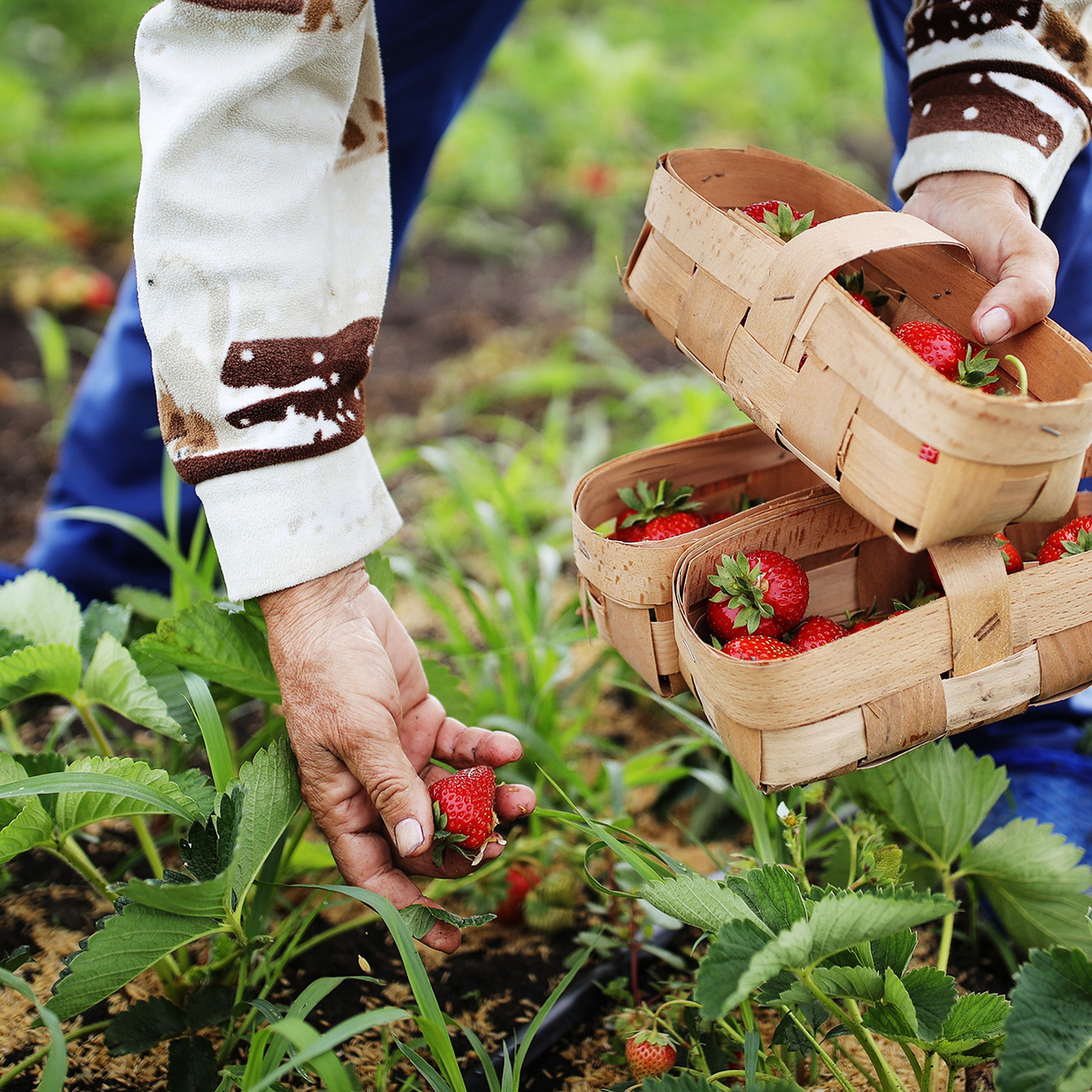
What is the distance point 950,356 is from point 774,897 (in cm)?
52

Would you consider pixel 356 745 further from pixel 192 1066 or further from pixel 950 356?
pixel 950 356

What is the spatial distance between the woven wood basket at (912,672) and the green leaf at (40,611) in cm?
72

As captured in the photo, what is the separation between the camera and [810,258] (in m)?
0.85

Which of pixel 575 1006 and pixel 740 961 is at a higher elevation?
pixel 740 961

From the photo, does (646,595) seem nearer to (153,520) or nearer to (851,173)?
(153,520)

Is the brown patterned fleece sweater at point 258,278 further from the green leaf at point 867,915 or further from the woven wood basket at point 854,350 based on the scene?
the green leaf at point 867,915

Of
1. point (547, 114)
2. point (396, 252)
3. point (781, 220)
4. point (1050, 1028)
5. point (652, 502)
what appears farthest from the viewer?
point (547, 114)

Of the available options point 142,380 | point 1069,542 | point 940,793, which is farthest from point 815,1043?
point 142,380

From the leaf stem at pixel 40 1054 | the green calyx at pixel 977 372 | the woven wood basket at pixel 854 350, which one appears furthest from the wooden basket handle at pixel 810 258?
the leaf stem at pixel 40 1054

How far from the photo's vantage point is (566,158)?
4.01 metres

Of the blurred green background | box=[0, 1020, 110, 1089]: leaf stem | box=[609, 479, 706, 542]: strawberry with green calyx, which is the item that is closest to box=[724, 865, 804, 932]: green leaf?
box=[609, 479, 706, 542]: strawberry with green calyx

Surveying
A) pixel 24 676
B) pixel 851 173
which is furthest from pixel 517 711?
pixel 851 173

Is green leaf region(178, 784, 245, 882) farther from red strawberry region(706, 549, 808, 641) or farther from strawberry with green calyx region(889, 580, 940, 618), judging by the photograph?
strawberry with green calyx region(889, 580, 940, 618)

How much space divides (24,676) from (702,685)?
700mm
